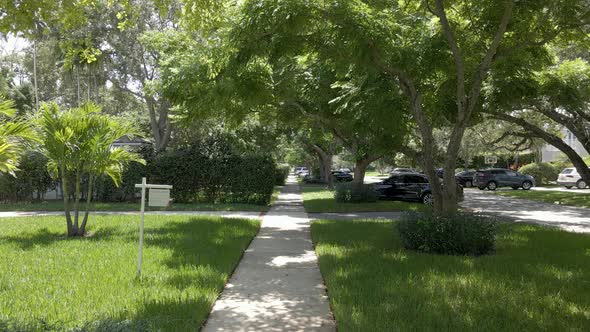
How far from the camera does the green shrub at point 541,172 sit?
41312mm

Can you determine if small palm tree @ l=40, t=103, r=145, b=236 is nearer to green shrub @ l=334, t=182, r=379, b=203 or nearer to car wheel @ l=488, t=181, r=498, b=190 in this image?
green shrub @ l=334, t=182, r=379, b=203

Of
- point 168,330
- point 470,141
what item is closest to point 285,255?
point 168,330

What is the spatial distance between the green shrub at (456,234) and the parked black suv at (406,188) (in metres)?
12.6

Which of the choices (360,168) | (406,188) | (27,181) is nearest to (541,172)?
(406,188)

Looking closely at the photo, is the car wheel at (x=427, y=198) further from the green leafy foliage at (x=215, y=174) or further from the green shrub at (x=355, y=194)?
the green leafy foliage at (x=215, y=174)

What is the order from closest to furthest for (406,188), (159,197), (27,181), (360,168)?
1. (159,197)
2. (27,181)
3. (360,168)
4. (406,188)

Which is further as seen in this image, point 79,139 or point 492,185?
point 492,185

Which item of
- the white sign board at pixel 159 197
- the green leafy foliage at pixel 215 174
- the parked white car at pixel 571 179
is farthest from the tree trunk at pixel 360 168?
the parked white car at pixel 571 179

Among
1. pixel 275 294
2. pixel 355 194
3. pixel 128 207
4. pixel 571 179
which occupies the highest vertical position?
pixel 571 179

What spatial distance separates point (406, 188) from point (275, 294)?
16.8 meters

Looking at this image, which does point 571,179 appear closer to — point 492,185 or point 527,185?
point 527,185

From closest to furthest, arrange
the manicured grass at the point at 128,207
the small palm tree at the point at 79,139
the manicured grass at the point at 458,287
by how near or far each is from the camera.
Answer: the manicured grass at the point at 458,287 < the small palm tree at the point at 79,139 < the manicured grass at the point at 128,207

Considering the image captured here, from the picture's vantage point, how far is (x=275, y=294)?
248 inches

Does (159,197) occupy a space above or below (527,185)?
above
